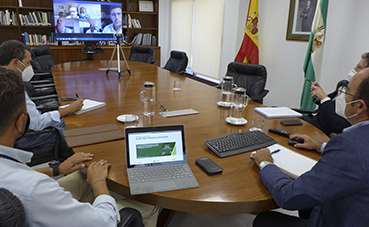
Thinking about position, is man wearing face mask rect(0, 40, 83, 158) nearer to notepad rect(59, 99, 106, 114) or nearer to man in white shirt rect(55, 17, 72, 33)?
notepad rect(59, 99, 106, 114)

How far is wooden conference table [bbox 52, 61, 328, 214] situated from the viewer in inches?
43.9

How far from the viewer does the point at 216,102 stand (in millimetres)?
2451

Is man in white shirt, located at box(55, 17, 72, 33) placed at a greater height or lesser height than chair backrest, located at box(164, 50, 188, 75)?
greater

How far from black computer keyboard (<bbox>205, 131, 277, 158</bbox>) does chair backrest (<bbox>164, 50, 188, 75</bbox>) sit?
9.86ft

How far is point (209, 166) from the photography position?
1.31 meters

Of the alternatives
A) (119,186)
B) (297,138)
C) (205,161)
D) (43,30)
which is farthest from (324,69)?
(43,30)

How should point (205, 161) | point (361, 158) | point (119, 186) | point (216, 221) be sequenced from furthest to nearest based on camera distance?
point (216, 221) < point (205, 161) < point (119, 186) < point (361, 158)

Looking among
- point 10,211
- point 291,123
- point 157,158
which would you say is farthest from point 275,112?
point 10,211

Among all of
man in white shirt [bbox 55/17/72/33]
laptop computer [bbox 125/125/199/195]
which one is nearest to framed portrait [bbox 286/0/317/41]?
laptop computer [bbox 125/125/199/195]

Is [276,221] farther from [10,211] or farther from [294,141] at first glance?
[10,211]

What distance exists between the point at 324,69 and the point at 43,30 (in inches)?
236

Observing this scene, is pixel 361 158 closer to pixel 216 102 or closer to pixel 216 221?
pixel 216 221

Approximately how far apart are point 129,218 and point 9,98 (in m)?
0.63

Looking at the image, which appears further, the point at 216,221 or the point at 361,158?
the point at 216,221
